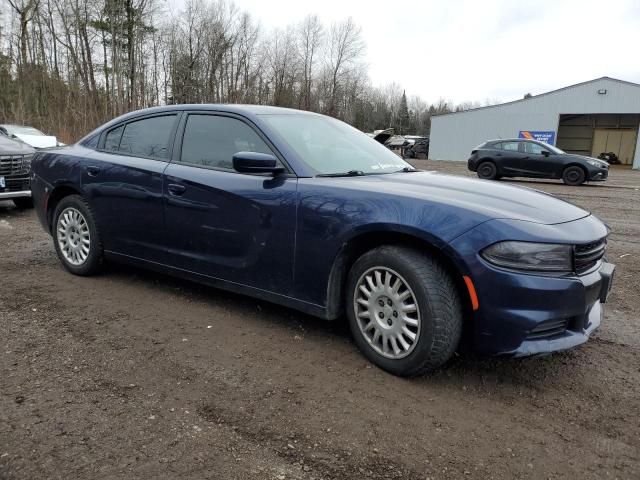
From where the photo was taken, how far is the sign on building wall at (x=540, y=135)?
32.4m

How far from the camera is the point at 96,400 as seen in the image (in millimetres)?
2553

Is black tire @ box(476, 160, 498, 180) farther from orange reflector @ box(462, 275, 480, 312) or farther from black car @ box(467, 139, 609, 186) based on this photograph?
orange reflector @ box(462, 275, 480, 312)

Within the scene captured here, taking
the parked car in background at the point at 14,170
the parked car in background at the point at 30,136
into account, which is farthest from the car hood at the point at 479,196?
the parked car in background at the point at 30,136

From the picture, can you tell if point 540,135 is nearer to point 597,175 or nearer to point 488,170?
point 488,170

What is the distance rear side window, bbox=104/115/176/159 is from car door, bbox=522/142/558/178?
48.2ft

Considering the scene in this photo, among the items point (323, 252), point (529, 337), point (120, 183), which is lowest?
point (529, 337)

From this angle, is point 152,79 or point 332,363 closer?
point 332,363

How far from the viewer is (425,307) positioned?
2.66m

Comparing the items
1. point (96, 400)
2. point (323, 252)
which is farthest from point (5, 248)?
point (323, 252)

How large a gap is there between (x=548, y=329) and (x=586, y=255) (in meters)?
0.47

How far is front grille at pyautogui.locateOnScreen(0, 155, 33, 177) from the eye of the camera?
309 inches

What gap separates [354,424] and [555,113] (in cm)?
3466

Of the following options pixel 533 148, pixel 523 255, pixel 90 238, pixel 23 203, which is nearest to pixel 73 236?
pixel 90 238

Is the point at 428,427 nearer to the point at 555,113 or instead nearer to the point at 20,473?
the point at 20,473
